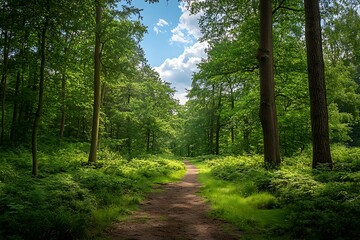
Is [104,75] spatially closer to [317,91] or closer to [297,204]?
[317,91]

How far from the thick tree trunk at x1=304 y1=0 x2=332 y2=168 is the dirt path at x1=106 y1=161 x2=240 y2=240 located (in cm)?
446

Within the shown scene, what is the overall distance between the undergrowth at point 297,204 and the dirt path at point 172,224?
1.51 feet

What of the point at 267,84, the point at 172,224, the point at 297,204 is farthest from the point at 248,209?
the point at 267,84

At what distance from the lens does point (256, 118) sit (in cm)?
2067

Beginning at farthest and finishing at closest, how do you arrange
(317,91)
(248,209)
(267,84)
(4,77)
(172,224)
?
(4,77) < (267,84) < (317,91) < (248,209) < (172,224)

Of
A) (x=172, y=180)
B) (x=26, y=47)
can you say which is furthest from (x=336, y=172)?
(x=26, y=47)

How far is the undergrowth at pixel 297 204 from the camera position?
212 inches

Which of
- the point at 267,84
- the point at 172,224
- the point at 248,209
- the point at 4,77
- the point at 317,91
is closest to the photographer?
the point at 172,224

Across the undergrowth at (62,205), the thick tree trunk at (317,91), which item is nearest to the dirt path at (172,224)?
the undergrowth at (62,205)

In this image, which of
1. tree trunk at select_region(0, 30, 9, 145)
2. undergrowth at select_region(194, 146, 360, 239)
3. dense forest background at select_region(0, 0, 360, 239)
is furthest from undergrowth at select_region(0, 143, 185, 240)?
tree trunk at select_region(0, 30, 9, 145)

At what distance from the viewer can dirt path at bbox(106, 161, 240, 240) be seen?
19.6 ft

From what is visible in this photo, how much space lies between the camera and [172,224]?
6.97 meters

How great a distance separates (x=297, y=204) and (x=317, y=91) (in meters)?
4.73

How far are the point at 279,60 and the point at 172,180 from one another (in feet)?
30.3
